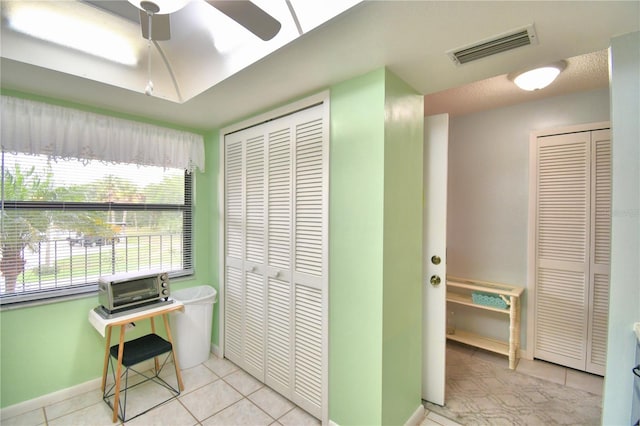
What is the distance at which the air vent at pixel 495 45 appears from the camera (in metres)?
1.28

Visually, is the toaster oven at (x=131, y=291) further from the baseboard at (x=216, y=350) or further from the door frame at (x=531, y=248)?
the door frame at (x=531, y=248)

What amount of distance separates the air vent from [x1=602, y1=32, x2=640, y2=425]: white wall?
39 centimetres

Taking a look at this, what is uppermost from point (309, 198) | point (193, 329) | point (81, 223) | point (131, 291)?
point (309, 198)

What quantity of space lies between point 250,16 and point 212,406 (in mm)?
2443

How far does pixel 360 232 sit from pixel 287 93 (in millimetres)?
1097

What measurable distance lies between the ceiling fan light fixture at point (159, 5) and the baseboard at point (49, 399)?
268 centimetres

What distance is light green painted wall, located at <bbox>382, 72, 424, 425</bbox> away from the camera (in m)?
1.64

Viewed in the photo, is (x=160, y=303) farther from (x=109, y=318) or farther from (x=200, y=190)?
(x=200, y=190)

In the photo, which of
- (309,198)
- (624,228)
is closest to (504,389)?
(624,228)

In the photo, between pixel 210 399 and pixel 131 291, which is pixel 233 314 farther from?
pixel 131 291

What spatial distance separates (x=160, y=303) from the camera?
89.8 inches

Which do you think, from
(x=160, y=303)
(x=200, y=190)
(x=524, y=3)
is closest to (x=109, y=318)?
(x=160, y=303)

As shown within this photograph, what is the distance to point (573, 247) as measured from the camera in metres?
2.55

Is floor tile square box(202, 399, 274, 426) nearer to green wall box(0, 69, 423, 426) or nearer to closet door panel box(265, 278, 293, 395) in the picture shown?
closet door panel box(265, 278, 293, 395)
